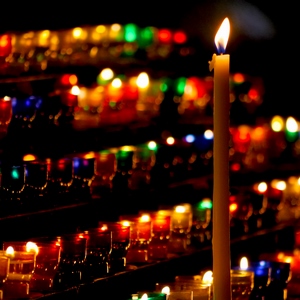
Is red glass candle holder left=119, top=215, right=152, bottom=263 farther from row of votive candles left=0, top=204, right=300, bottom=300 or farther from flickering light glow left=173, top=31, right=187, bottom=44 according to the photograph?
flickering light glow left=173, top=31, right=187, bottom=44

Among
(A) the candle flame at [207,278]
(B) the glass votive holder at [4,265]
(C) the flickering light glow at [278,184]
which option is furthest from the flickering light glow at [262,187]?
(B) the glass votive holder at [4,265]

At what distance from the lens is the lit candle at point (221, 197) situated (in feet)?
4.73

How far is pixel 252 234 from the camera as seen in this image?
2.92 m

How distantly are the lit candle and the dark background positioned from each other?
43.1 inches

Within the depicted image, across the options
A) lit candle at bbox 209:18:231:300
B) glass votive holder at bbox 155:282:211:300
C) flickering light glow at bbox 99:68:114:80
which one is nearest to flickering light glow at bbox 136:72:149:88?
flickering light glow at bbox 99:68:114:80

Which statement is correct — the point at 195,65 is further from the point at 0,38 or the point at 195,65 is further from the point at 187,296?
the point at 187,296

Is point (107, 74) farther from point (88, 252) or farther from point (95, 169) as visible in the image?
point (88, 252)

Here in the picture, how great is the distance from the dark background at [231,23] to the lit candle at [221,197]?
1.09 meters

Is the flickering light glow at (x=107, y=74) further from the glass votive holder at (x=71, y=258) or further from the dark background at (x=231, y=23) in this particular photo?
the glass votive holder at (x=71, y=258)

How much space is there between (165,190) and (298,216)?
0.81 meters

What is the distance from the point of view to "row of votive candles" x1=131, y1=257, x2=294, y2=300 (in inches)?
74.1

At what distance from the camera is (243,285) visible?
2.06 m

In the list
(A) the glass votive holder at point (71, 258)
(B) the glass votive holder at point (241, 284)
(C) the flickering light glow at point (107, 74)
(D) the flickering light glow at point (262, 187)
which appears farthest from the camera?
(D) the flickering light glow at point (262, 187)

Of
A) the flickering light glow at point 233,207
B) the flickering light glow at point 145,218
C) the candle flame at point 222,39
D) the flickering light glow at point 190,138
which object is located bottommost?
the flickering light glow at point 145,218
